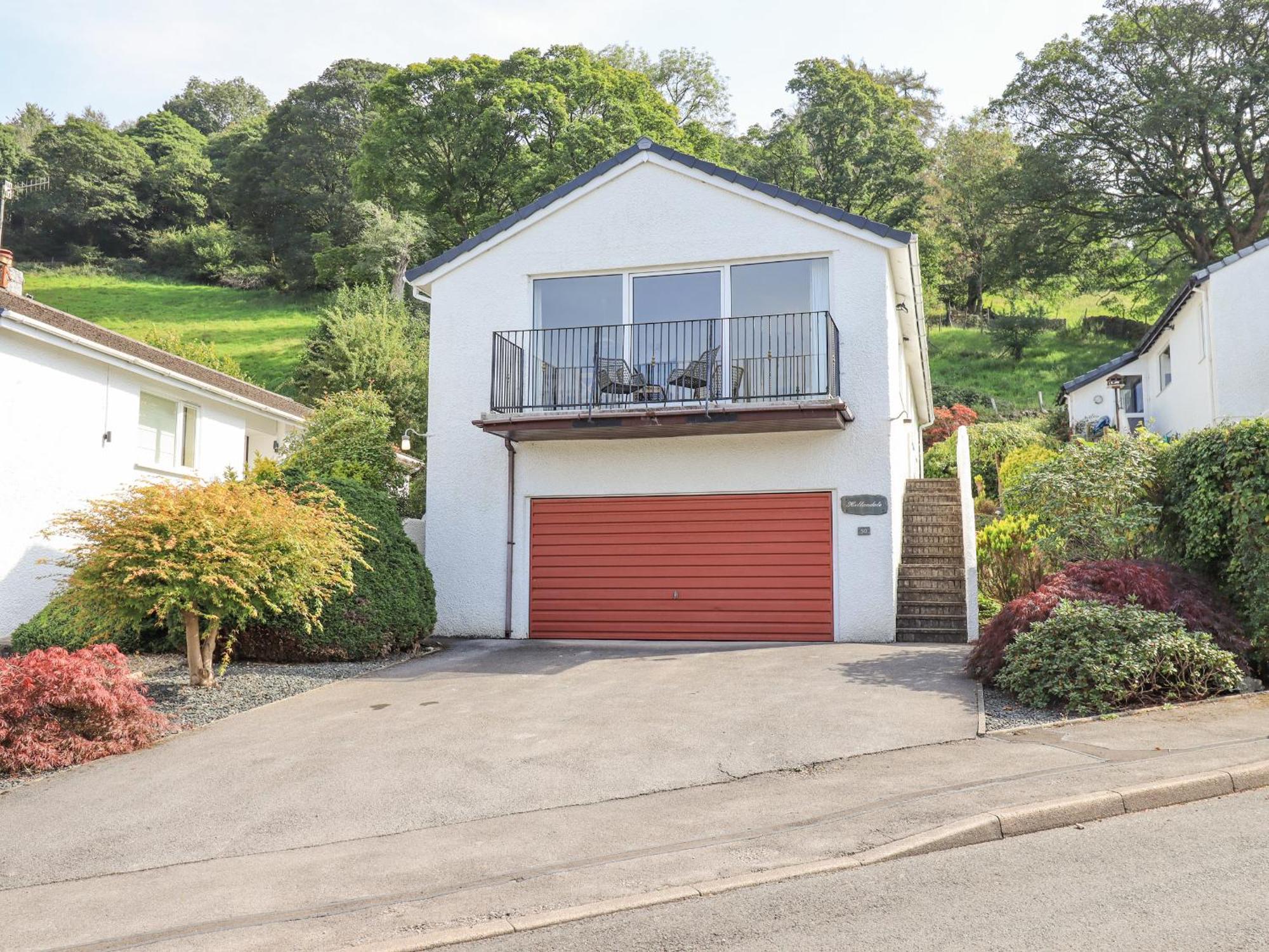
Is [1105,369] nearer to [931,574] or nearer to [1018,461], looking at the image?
[1018,461]

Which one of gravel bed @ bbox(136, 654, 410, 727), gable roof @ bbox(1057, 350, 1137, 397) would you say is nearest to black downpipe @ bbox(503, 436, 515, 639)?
gravel bed @ bbox(136, 654, 410, 727)

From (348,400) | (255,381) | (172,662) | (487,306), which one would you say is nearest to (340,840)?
(172,662)

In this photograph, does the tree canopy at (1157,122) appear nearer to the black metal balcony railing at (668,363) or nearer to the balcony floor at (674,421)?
the black metal balcony railing at (668,363)

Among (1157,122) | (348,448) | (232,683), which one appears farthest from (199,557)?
(1157,122)

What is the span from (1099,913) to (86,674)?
778 cm

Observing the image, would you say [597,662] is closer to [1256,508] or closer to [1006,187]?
[1256,508]

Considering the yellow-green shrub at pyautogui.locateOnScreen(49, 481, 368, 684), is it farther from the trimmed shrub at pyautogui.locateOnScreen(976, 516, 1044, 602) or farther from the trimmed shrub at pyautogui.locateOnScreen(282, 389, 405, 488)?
the trimmed shrub at pyautogui.locateOnScreen(976, 516, 1044, 602)

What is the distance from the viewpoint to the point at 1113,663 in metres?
8.42

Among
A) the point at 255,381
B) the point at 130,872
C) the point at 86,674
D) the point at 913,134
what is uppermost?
the point at 913,134

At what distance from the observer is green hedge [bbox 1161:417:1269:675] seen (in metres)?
9.12

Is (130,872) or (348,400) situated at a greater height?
(348,400)

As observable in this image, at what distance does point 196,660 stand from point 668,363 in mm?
7331

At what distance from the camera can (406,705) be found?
9633 mm

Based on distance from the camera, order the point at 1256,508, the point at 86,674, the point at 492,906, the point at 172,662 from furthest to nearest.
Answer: the point at 172,662 < the point at 1256,508 < the point at 86,674 < the point at 492,906
